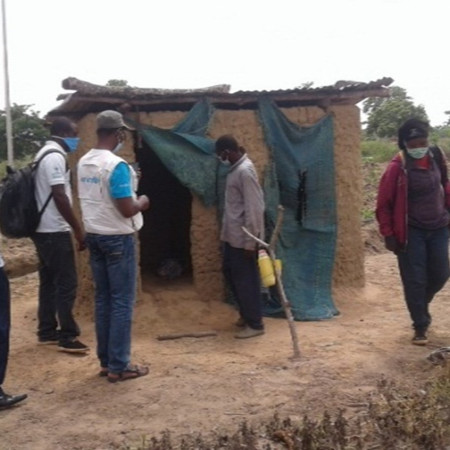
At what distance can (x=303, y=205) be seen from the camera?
7105 mm

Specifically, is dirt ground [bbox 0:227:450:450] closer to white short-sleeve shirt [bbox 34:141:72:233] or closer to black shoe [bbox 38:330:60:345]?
black shoe [bbox 38:330:60:345]

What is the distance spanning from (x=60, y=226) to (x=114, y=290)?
0.98 m

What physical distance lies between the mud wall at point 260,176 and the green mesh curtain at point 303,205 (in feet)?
0.38

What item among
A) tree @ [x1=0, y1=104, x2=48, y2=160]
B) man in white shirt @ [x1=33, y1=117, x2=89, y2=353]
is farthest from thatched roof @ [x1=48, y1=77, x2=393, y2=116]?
tree @ [x1=0, y1=104, x2=48, y2=160]

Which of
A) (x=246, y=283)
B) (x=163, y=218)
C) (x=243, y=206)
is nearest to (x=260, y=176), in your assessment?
(x=243, y=206)

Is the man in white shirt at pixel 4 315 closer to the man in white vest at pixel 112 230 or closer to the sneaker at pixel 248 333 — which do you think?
the man in white vest at pixel 112 230

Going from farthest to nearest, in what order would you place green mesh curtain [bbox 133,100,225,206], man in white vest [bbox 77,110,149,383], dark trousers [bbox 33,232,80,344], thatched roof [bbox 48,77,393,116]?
1. green mesh curtain [bbox 133,100,225,206]
2. thatched roof [bbox 48,77,393,116]
3. dark trousers [bbox 33,232,80,344]
4. man in white vest [bbox 77,110,149,383]

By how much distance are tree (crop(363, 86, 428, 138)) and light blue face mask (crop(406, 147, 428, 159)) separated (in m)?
16.4

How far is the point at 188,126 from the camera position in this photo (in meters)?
6.79

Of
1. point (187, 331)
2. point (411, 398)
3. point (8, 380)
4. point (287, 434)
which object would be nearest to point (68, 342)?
point (8, 380)

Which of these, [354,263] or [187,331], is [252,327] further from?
[354,263]

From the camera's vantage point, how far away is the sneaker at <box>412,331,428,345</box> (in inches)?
220

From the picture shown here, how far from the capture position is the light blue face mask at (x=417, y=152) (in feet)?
17.8

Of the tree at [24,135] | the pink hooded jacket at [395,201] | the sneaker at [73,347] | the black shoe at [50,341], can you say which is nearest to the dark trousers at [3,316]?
the sneaker at [73,347]
